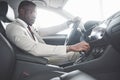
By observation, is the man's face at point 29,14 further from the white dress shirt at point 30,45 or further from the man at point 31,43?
the white dress shirt at point 30,45

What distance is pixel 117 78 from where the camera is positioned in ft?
4.71

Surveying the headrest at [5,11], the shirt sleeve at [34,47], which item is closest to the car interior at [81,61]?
the shirt sleeve at [34,47]

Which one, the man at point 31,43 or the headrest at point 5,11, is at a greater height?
the headrest at point 5,11

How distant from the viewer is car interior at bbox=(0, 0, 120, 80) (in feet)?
4.62

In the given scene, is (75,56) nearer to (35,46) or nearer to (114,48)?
(35,46)

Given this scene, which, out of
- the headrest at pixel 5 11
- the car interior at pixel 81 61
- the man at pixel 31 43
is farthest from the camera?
the headrest at pixel 5 11

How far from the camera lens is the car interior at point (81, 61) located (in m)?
1.41

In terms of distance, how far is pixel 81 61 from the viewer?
170 cm

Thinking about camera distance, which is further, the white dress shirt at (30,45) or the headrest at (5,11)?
the headrest at (5,11)

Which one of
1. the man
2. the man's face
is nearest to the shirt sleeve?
the man

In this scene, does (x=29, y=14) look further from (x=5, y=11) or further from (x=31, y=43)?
(x=31, y=43)

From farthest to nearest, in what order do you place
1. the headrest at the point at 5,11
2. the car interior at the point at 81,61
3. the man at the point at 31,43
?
the headrest at the point at 5,11, the man at the point at 31,43, the car interior at the point at 81,61

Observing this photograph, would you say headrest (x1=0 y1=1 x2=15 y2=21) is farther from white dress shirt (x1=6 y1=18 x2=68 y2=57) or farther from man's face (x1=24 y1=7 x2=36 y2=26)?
white dress shirt (x1=6 y1=18 x2=68 y2=57)

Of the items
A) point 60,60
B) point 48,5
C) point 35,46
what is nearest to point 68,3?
point 48,5
